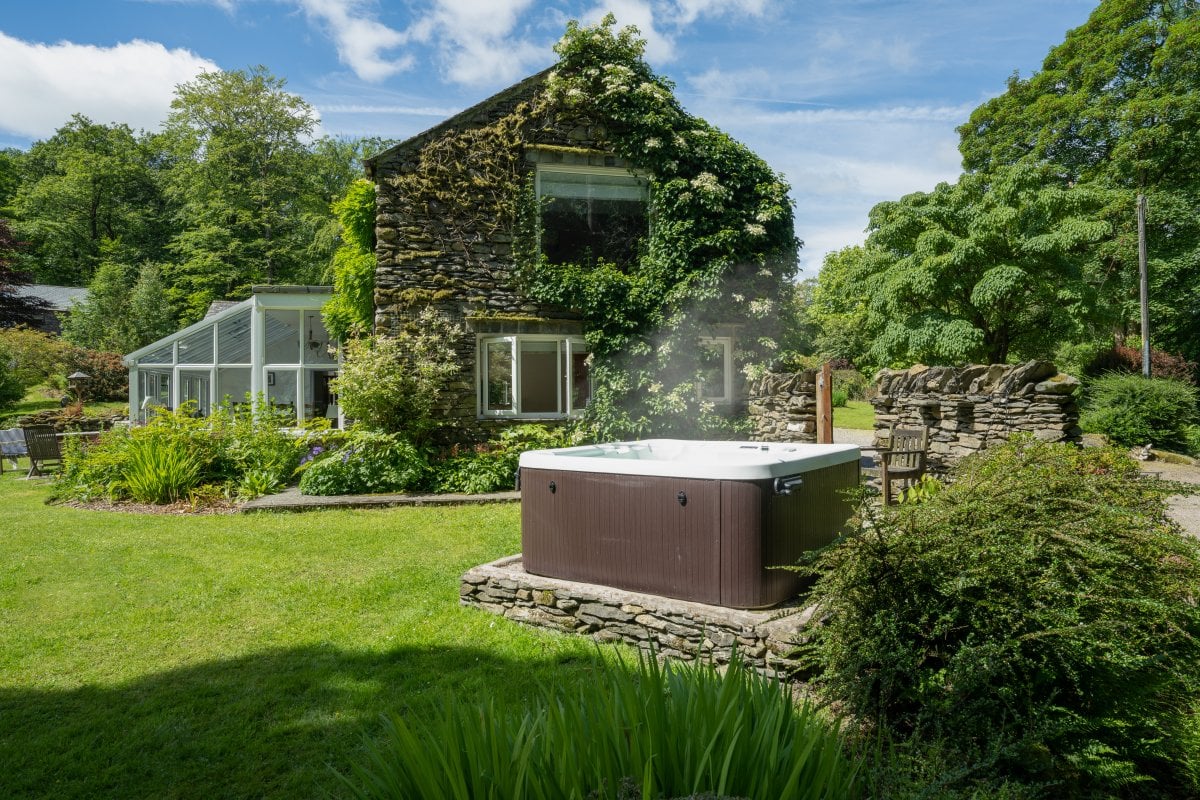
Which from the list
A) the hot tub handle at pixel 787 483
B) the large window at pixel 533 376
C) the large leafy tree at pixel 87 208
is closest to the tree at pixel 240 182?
the large leafy tree at pixel 87 208

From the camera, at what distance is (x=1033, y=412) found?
7.16 metres

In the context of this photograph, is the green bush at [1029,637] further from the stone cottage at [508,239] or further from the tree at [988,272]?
the tree at [988,272]

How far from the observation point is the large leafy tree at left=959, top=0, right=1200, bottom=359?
18.9 m

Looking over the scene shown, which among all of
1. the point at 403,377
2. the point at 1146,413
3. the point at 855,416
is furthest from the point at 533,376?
the point at 855,416

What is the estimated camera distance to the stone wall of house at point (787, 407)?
31.3 feet

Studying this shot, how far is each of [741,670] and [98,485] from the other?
9901 millimetres

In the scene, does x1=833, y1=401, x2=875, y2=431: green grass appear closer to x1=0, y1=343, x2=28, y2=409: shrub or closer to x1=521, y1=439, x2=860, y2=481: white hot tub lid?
x1=521, y1=439, x2=860, y2=481: white hot tub lid

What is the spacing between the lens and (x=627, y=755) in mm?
1802

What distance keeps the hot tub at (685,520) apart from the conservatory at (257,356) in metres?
8.50

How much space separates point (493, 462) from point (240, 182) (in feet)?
76.8

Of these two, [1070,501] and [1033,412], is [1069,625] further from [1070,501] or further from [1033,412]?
[1033,412]

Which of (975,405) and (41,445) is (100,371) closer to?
(41,445)

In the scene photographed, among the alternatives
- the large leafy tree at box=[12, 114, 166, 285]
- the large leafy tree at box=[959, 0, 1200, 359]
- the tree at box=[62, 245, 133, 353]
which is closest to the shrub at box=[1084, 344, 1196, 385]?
the large leafy tree at box=[959, 0, 1200, 359]

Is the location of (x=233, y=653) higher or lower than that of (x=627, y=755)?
lower
